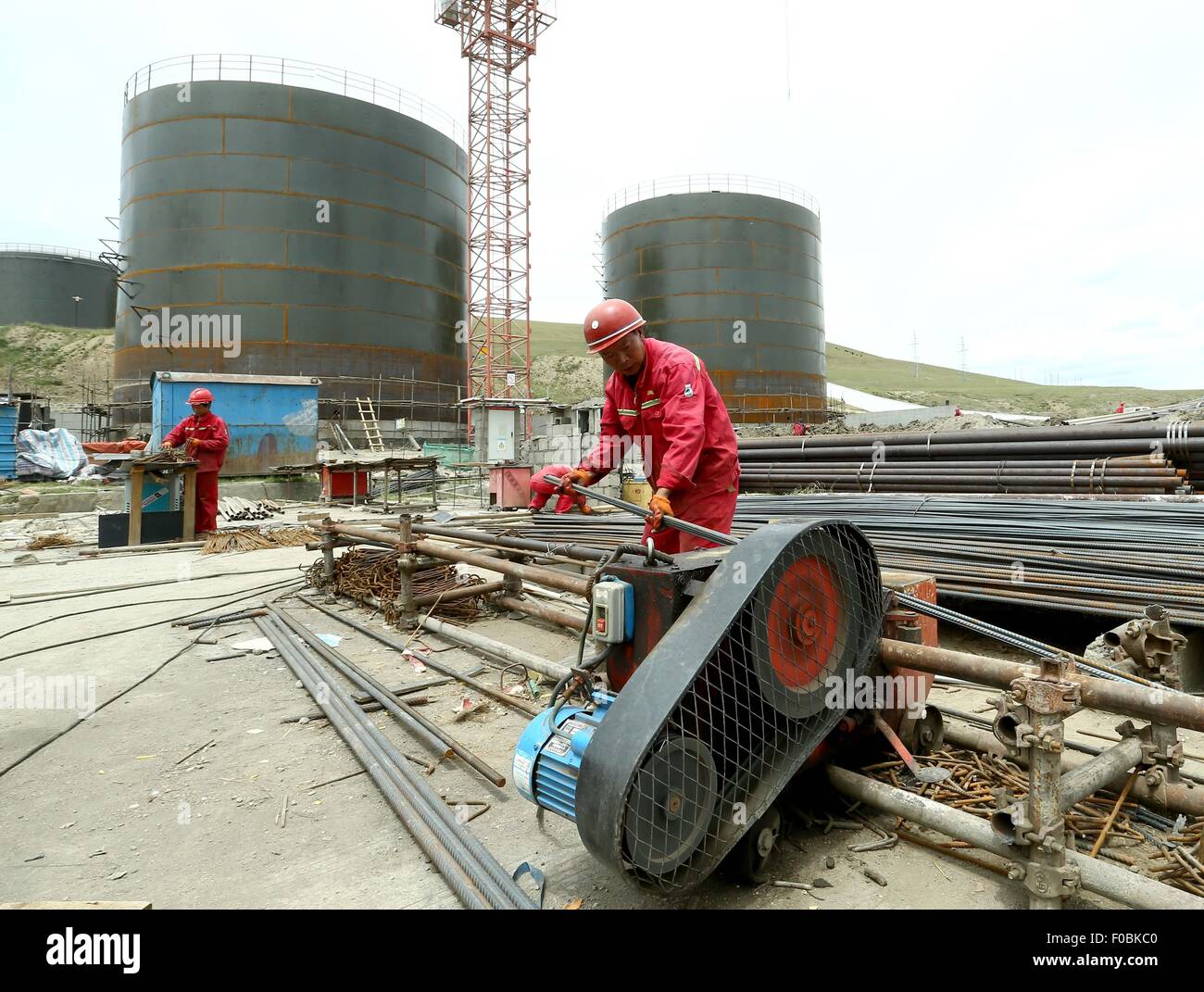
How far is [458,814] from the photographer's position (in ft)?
7.93

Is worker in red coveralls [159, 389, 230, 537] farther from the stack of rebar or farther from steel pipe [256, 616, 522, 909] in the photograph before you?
the stack of rebar

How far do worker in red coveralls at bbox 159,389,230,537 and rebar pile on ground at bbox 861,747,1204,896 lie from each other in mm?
8953

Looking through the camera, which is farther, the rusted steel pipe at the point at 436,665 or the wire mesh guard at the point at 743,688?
the rusted steel pipe at the point at 436,665

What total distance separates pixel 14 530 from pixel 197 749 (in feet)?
36.3

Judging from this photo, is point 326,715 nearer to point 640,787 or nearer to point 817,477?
point 640,787

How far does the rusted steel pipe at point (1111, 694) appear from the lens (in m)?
1.57

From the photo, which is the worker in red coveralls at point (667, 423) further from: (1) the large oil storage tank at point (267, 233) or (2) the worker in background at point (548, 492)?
(1) the large oil storage tank at point (267, 233)

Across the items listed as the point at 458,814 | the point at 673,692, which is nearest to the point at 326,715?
the point at 458,814

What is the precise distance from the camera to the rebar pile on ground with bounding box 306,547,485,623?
5434 millimetres

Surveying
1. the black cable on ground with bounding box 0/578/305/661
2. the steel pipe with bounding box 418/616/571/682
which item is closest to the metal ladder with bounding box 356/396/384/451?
the black cable on ground with bounding box 0/578/305/661

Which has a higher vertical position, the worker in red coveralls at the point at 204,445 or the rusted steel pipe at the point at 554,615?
the worker in red coveralls at the point at 204,445

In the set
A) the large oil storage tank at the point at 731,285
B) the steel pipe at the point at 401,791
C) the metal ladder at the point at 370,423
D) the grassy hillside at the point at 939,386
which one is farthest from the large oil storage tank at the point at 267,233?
the grassy hillside at the point at 939,386

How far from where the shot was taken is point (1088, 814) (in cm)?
218

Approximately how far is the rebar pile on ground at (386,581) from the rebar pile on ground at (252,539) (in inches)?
104
